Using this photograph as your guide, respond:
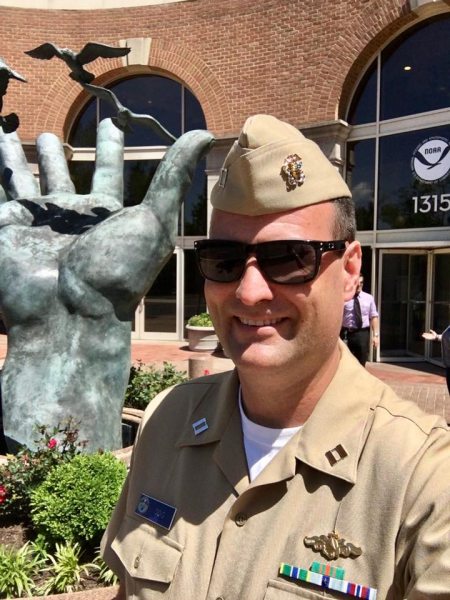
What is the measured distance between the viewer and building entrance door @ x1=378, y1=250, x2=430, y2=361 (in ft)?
35.0

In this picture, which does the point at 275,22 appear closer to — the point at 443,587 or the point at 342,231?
A: the point at 342,231

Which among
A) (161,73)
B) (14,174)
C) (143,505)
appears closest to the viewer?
(143,505)

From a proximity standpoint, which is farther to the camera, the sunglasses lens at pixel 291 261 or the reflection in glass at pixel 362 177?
the reflection in glass at pixel 362 177

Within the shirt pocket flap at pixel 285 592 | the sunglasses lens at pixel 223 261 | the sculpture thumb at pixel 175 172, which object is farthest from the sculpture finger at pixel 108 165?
the shirt pocket flap at pixel 285 592

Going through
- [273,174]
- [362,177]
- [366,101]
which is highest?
[366,101]

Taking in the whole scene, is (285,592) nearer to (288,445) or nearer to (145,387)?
(288,445)

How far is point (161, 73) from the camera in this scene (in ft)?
41.2

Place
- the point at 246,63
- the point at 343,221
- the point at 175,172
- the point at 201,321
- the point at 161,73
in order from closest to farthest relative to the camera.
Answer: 1. the point at 343,221
2. the point at 175,172
3. the point at 246,63
4. the point at 201,321
5. the point at 161,73

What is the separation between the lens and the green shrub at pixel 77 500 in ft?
10.0

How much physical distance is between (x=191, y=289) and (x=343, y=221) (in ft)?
38.9

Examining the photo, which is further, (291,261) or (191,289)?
(191,289)

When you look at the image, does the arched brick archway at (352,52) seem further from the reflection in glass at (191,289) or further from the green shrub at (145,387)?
the green shrub at (145,387)

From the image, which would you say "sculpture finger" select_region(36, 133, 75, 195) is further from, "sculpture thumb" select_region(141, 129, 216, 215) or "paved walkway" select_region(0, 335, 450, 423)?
"paved walkway" select_region(0, 335, 450, 423)

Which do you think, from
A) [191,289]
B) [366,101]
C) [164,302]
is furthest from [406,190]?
[164,302]
